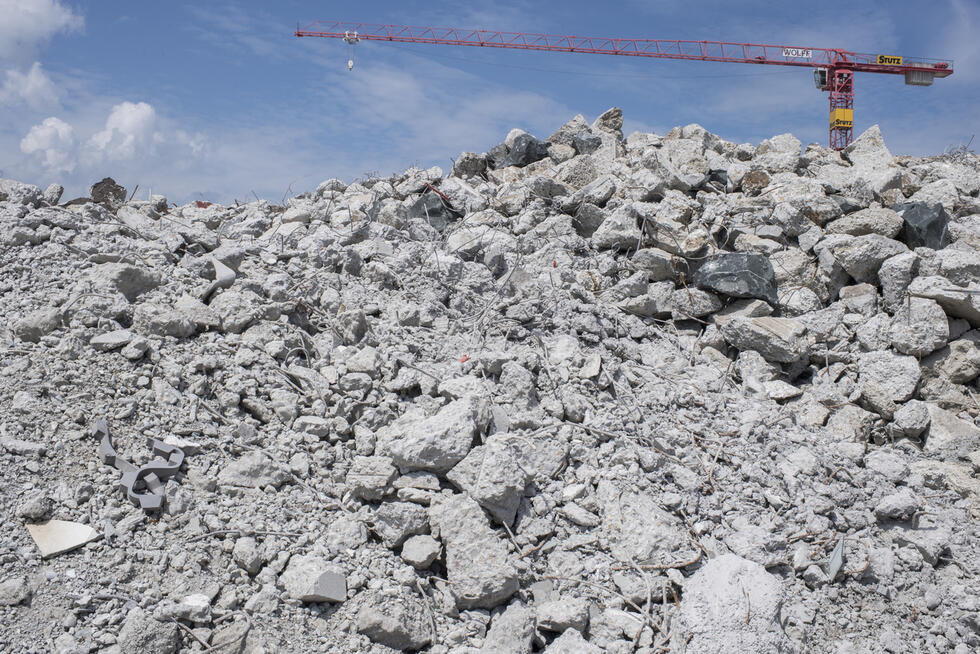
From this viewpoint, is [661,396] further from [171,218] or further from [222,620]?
[171,218]

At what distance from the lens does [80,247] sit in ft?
16.7

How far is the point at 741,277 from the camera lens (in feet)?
19.4

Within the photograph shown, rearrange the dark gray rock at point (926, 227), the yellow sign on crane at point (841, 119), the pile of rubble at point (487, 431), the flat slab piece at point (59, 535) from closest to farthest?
the flat slab piece at point (59, 535) → the pile of rubble at point (487, 431) → the dark gray rock at point (926, 227) → the yellow sign on crane at point (841, 119)

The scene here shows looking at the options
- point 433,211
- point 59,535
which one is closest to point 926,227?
point 433,211

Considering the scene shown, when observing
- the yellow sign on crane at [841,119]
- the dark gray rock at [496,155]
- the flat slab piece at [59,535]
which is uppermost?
the yellow sign on crane at [841,119]

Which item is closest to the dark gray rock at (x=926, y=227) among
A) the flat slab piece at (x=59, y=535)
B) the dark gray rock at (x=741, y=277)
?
the dark gray rock at (x=741, y=277)

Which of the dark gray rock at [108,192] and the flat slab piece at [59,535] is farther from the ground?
the dark gray rock at [108,192]

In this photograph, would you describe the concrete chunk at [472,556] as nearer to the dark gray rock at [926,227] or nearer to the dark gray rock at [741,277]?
the dark gray rock at [741,277]

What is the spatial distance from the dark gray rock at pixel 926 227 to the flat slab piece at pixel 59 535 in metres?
8.00

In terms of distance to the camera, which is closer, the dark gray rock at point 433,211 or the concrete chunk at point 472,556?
the concrete chunk at point 472,556

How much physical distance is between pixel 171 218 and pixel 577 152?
5662 mm

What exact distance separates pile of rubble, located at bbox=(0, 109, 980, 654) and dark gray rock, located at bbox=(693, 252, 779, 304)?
28mm

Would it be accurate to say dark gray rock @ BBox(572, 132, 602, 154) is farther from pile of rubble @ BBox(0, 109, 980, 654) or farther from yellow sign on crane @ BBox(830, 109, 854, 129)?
yellow sign on crane @ BBox(830, 109, 854, 129)

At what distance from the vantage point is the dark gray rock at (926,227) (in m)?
6.76
